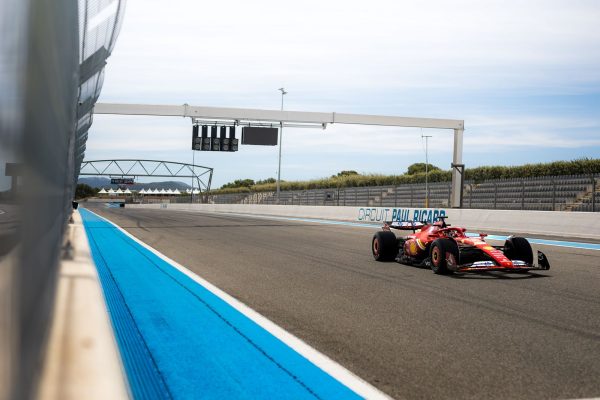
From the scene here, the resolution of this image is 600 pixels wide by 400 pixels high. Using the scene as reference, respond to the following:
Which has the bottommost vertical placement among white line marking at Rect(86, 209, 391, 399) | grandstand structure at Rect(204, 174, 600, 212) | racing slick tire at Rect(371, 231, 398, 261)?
white line marking at Rect(86, 209, 391, 399)

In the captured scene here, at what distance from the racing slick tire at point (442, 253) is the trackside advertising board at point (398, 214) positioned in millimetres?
12984

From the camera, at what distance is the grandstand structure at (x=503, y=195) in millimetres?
25980

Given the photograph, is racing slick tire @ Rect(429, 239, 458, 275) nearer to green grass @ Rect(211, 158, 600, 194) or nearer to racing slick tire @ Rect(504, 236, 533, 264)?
racing slick tire @ Rect(504, 236, 533, 264)

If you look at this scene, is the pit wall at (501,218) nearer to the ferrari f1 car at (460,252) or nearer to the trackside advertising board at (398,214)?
the trackside advertising board at (398,214)

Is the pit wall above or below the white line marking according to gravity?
above

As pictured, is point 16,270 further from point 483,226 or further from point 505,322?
point 483,226

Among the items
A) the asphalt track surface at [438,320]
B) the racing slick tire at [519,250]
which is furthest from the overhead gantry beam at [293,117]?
the racing slick tire at [519,250]

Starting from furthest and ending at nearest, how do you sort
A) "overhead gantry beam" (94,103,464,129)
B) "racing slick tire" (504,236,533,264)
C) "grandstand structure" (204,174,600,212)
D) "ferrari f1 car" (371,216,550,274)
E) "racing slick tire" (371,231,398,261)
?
"overhead gantry beam" (94,103,464,129)
"grandstand structure" (204,174,600,212)
"racing slick tire" (371,231,398,261)
"racing slick tire" (504,236,533,264)
"ferrari f1 car" (371,216,550,274)

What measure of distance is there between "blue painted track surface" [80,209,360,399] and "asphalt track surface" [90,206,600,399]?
0.32 m

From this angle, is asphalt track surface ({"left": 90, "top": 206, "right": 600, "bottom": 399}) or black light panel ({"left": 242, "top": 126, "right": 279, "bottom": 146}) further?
black light panel ({"left": 242, "top": 126, "right": 279, "bottom": 146})

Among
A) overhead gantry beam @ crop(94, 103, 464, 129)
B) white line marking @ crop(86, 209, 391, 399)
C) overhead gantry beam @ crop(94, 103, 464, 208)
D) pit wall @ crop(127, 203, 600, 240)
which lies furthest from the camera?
overhead gantry beam @ crop(94, 103, 464, 208)

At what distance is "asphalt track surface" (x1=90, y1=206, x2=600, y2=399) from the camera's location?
142 inches

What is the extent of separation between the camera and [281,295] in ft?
21.6

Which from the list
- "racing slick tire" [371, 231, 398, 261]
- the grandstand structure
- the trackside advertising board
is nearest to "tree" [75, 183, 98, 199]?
the grandstand structure
